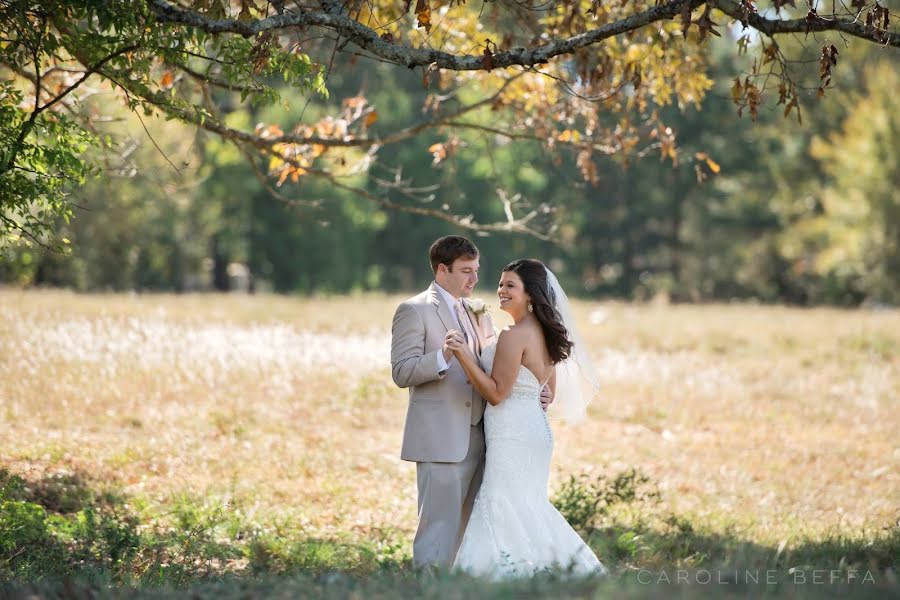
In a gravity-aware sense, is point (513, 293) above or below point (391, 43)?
below

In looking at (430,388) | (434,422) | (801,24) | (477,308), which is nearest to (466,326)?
(477,308)

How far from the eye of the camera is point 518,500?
6.62 m

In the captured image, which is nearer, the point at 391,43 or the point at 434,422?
the point at 434,422

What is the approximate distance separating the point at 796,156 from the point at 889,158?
12225 millimetres

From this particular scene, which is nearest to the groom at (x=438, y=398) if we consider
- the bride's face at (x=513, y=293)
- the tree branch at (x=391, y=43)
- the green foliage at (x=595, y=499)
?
the bride's face at (x=513, y=293)

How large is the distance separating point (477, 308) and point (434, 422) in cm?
80

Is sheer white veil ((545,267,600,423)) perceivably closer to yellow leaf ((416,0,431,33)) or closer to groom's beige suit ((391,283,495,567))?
groom's beige suit ((391,283,495,567))

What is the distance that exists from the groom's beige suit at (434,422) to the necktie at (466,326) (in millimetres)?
82

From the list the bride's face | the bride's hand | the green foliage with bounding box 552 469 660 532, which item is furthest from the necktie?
the green foliage with bounding box 552 469 660 532

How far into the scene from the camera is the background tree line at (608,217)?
3584 cm

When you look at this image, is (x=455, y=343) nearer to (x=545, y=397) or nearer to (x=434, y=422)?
(x=434, y=422)

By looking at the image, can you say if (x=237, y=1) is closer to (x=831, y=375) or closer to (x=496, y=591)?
(x=496, y=591)

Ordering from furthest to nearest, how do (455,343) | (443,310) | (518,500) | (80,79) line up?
(80,79), (443,310), (518,500), (455,343)

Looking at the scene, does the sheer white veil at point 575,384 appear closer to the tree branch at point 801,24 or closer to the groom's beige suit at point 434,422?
the groom's beige suit at point 434,422
